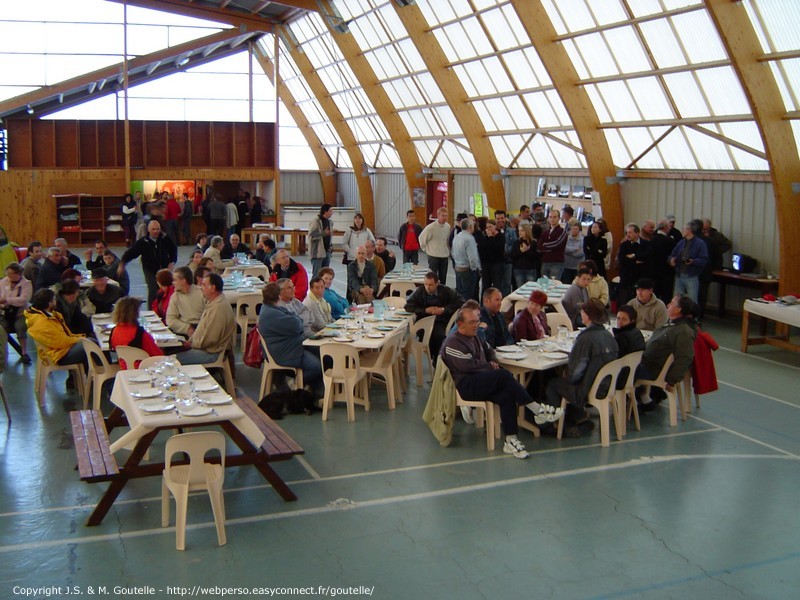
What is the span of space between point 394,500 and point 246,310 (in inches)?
212

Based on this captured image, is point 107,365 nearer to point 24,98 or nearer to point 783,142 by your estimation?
point 783,142

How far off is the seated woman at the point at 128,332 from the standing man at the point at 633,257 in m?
7.79

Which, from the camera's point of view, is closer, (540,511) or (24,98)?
(540,511)

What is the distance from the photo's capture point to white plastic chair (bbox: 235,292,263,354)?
10742mm

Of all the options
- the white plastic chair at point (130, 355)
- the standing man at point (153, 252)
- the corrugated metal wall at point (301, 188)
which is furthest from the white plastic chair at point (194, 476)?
the corrugated metal wall at point (301, 188)

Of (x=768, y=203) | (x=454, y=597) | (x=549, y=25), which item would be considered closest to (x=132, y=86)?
(x=549, y=25)

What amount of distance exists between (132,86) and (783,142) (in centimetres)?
2131

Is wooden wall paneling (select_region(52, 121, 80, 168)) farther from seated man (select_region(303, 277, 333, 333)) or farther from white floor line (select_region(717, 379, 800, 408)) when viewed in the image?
white floor line (select_region(717, 379, 800, 408))

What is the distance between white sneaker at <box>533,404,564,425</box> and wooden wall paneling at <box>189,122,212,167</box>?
71.1ft

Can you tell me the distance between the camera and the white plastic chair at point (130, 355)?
7312mm

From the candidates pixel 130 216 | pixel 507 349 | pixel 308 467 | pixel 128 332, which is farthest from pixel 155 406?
pixel 130 216

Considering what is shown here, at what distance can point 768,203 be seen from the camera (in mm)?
13219

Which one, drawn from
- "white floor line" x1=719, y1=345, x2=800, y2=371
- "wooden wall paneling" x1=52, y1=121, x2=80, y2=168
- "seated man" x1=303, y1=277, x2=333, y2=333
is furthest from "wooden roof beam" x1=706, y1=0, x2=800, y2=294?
"wooden wall paneling" x1=52, y1=121, x2=80, y2=168

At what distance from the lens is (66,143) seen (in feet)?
83.9
